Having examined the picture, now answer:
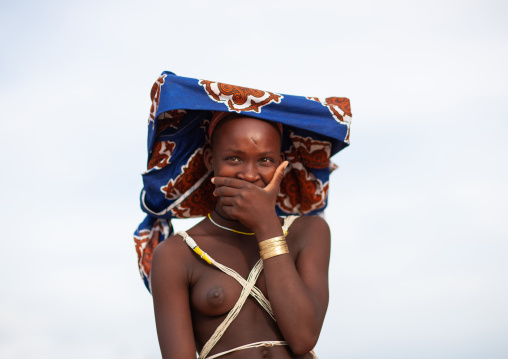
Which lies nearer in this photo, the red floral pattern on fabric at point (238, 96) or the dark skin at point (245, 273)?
the dark skin at point (245, 273)

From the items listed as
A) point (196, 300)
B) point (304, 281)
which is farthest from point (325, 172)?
point (196, 300)

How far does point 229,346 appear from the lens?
4047 mm

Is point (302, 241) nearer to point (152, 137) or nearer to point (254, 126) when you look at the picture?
point (254, 126)

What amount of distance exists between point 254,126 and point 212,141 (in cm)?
37

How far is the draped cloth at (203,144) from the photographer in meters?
4.37

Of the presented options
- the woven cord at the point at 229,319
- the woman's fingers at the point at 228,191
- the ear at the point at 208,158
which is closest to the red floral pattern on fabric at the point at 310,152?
the ear at the point at 208,158

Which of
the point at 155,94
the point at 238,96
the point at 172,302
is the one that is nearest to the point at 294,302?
the point at 172,302

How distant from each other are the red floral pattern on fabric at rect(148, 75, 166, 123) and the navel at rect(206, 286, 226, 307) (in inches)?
51.8

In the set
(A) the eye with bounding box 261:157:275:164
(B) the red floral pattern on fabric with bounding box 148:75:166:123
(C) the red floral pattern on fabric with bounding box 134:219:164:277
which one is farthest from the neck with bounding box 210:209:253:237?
(B) the red floral pattern on fabric with bounding box 148:75:166:123

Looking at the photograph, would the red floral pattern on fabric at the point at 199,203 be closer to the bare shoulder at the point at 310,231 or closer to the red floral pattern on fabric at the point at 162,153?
the red floral pattern on fabric at the point at 162,153

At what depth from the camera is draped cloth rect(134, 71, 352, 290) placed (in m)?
4.37

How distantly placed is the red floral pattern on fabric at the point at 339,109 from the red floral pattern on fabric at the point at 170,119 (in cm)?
94

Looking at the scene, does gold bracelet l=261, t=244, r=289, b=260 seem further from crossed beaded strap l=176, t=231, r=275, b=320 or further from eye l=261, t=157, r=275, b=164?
eye l=261, t=157, r=275, b=164

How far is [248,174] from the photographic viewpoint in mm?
4117
